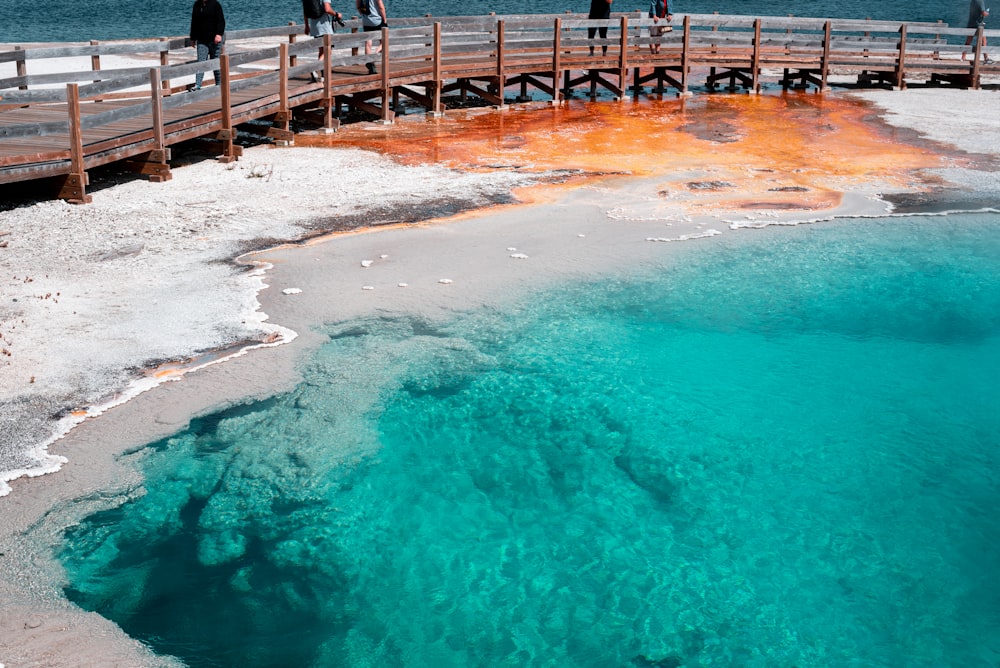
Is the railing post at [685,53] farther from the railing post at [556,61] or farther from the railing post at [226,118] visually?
the railing post at [226,118]

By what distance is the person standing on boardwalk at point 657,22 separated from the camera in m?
24.3

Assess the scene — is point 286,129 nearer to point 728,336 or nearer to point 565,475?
point 728,336

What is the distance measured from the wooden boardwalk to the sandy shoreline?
23.3 inches

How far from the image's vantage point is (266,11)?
6081 centimetres

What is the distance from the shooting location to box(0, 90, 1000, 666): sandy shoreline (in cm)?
593

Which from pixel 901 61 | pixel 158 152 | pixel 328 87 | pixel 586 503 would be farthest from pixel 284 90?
pixel 901 61

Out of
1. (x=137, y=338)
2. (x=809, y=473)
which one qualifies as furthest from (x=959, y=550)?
(x=137, y=338)

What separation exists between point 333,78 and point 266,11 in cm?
4641

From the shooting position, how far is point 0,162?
11086 millimetres

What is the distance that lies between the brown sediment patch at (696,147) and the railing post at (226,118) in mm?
1976

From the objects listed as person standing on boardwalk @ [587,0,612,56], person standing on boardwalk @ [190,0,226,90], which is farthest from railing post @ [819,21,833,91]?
person standing on boardwalk @ [190,0,226,90]

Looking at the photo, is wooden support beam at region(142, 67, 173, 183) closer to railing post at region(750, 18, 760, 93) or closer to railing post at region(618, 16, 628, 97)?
railing post at region(618, 16, 628, 97)

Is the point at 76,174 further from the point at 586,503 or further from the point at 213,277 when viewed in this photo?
the point at 586,503

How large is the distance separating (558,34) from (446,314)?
13.9 m
